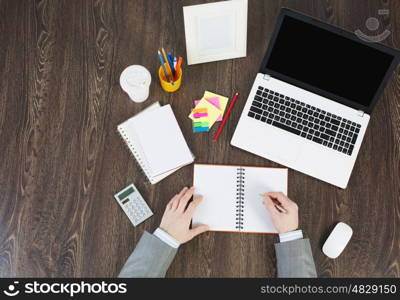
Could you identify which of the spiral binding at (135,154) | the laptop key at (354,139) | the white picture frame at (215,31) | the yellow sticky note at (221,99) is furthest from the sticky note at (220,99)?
the laptop key at (354,139)

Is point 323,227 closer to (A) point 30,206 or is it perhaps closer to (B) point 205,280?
(B) point 205,280

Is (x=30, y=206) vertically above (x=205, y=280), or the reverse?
(x=30, y=206)

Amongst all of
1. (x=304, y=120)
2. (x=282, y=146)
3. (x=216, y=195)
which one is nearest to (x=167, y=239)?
(x=216, y=195)

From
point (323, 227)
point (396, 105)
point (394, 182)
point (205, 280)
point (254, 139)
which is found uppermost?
point (396, 105)

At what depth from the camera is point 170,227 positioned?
1.04 m

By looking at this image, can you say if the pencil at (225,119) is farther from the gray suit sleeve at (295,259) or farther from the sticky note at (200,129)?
the gray suit sleeve at (295,259)

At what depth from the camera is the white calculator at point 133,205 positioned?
3.54 feet

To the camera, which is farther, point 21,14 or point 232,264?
point 21,14

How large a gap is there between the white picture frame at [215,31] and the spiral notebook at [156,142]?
7.8 inches

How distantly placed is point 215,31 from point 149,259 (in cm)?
67

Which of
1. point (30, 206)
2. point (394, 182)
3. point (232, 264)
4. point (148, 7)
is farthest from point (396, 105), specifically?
point (30, 206)

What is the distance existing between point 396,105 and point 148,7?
0.85 m

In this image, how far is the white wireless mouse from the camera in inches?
41.3

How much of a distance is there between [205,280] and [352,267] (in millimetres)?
417
